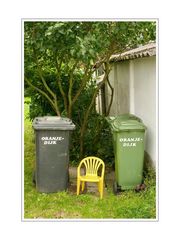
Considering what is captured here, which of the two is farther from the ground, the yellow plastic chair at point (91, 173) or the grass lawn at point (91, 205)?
the yellow plastic chair at point (91, 173)

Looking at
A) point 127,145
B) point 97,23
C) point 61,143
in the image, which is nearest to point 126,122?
point 127,145

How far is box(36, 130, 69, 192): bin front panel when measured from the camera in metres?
8.24

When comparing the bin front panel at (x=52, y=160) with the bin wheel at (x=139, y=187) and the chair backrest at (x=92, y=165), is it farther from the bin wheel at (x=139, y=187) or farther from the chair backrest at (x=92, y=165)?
the bin wheel at (x=139, y=187)

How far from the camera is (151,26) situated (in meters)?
9.30

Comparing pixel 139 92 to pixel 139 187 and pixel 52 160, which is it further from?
pixel 52 160

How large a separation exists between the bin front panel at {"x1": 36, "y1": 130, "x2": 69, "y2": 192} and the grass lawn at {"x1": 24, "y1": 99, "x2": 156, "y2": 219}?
0.58ft

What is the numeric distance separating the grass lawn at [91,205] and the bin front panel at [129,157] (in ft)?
0.63

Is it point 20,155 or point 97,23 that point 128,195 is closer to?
point 20,155

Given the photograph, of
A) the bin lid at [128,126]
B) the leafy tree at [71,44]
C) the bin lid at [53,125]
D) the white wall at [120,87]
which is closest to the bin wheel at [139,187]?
the bin lid at [128,126]

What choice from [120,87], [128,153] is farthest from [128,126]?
[120,87]

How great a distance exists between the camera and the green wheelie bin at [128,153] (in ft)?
27.3

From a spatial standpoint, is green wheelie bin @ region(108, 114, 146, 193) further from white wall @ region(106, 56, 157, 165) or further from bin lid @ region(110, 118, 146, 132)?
white wall @ region(106, 56, 157, 165)

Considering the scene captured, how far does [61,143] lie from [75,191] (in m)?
1.03

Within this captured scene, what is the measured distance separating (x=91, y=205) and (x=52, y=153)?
113 cm
